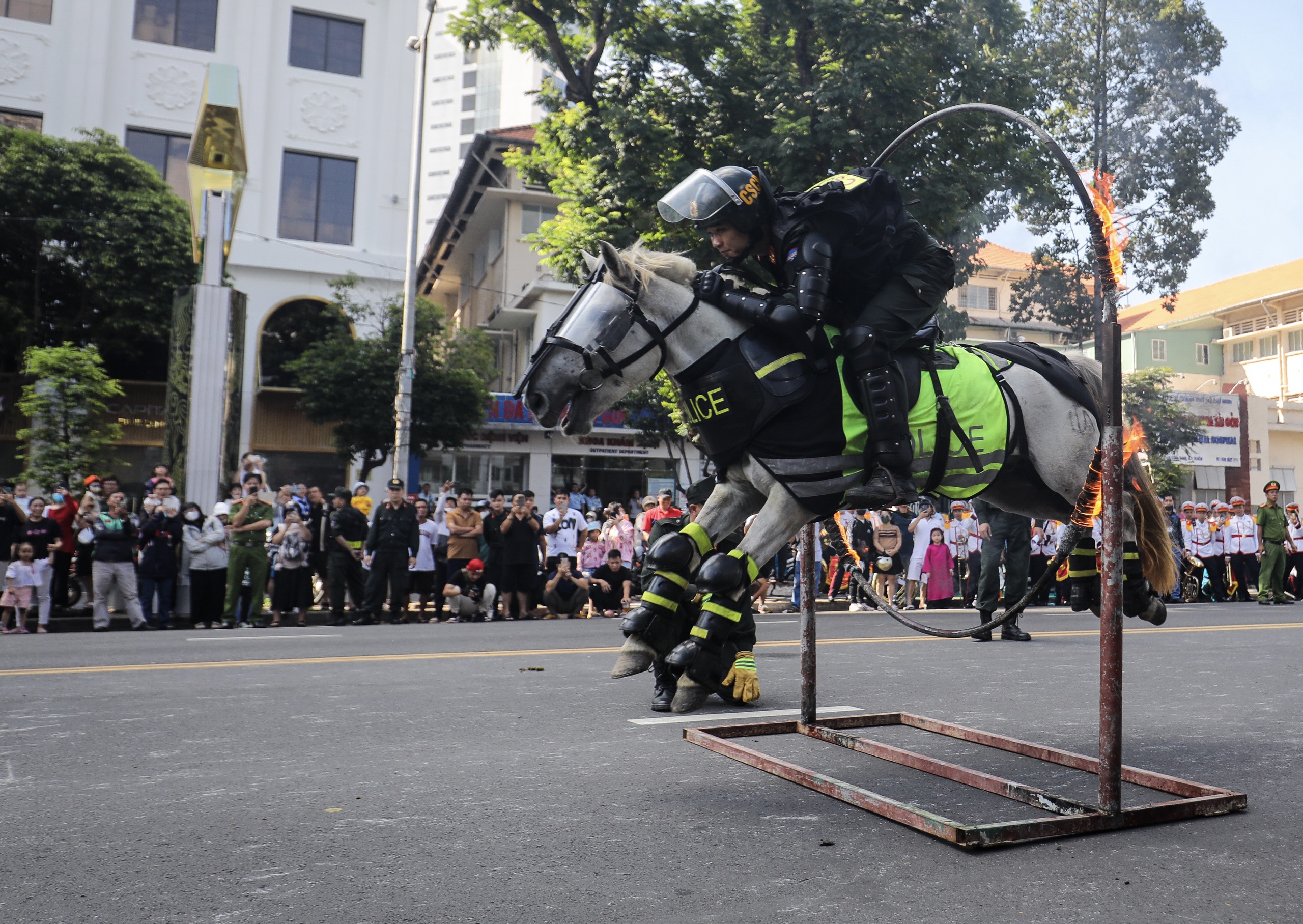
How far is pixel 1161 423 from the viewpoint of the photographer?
32.2m

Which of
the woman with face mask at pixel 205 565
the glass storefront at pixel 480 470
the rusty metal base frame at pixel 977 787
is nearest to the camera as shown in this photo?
the rusty metal base frame at pixel 977 787

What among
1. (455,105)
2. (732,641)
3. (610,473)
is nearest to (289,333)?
(610,473)

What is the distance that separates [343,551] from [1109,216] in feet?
41.6

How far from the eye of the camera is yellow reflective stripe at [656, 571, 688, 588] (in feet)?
14.0

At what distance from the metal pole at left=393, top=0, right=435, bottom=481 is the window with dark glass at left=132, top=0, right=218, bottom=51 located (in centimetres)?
916

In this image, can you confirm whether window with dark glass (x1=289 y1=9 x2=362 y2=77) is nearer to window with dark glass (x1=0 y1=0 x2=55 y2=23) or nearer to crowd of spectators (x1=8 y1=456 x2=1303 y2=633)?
window with dark glass (x1=0 y1=0 x2=55 y2=23)

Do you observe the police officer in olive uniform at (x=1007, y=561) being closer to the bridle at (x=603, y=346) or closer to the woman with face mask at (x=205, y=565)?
the bridle at (x=603, y=346)

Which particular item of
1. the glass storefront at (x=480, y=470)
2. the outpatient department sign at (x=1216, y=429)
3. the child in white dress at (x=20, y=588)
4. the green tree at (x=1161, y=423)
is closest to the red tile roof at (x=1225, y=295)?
the outpatient department sign at (x=1216, y=429)

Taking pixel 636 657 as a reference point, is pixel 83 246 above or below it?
above

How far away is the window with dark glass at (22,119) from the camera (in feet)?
94.6

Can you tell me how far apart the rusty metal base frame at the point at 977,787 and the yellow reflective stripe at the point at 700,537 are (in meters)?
0.98

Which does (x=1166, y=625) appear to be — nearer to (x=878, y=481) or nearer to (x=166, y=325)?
(x=878, y=481)

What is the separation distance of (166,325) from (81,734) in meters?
24.7

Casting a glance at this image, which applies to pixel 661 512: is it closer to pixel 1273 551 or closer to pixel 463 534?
pixel 463 534
